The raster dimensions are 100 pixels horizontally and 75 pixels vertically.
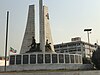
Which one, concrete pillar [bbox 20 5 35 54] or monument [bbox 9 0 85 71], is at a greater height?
concrete pillar [bbox 20 5 35 54]

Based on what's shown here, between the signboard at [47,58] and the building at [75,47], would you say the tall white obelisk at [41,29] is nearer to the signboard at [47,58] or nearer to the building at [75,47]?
the signboard at [47,58]

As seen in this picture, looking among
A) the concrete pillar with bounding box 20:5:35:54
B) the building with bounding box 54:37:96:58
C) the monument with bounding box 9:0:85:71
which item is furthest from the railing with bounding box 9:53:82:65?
the building with bounding box 54:37:96:58

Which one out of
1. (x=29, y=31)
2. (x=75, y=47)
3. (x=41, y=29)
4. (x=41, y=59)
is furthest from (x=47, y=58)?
(x=75, y=47)

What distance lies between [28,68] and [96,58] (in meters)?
11.1

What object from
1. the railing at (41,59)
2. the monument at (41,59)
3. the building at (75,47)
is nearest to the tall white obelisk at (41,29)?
the monument at (41,59)

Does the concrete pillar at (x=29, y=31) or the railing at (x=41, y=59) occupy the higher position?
the concrete pillar at (x=29, y=31)

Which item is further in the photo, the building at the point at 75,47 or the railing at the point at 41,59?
the building at the point at 75,47

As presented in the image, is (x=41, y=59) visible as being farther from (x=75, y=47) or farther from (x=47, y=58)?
(x=75, y=47)

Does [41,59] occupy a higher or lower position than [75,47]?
lower

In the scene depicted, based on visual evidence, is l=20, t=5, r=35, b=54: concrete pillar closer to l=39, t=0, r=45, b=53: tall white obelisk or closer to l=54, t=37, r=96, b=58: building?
l=39, t=0, r=45, b=53: tall white obelisk

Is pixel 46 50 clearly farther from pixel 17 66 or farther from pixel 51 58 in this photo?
A: pixel 17 66

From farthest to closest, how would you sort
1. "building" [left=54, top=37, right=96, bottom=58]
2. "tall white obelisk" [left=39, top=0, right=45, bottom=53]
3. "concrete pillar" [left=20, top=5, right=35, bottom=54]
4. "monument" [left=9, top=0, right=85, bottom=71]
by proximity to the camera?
"building" [left=54, top=37, right=96, bottom=58]
"concrete pillar" [left=20, top=5, right=35, bottom=54]
"tall white obelisk" [left=39, top=0, right=45, bottom=53]
"monument" [left=9, top=0, right=85, bottom=71]

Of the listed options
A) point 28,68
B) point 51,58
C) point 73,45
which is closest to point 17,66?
point 28,68

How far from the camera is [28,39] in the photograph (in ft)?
149
